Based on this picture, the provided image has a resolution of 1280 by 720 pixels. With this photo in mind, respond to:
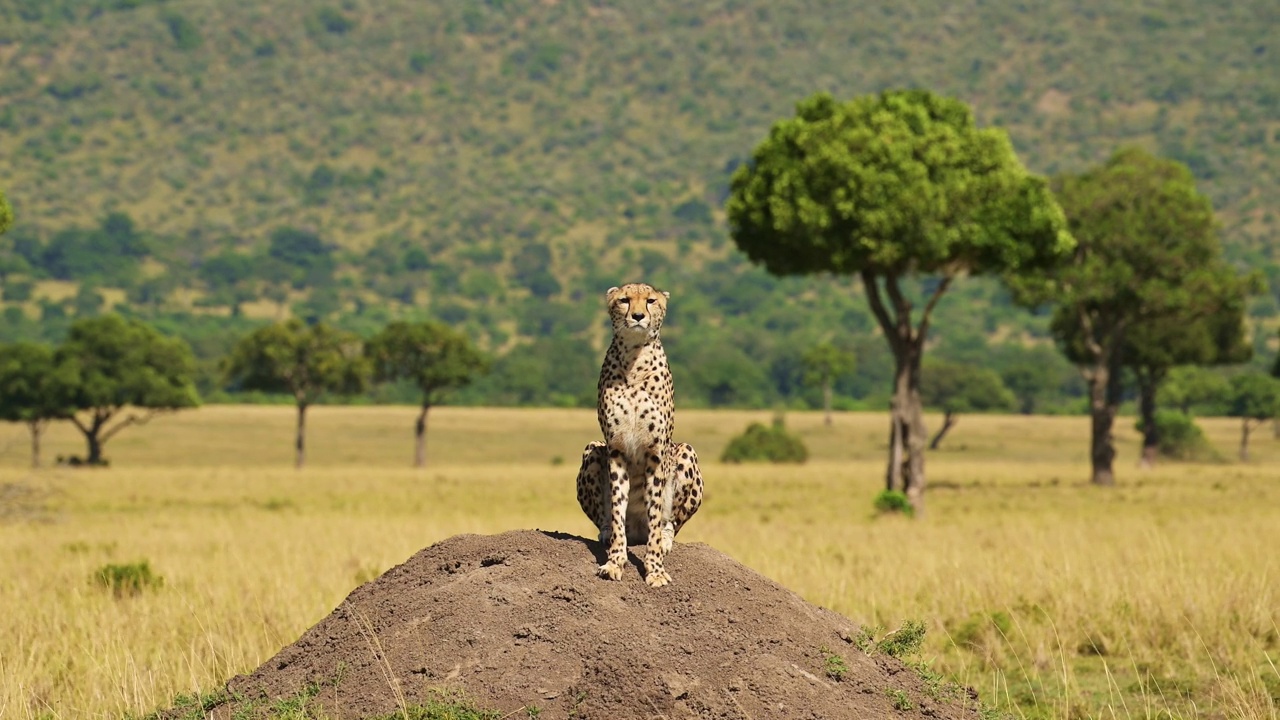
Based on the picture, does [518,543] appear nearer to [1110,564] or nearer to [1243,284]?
[1110,564]

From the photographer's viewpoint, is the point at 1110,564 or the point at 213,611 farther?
the point at 1110,564

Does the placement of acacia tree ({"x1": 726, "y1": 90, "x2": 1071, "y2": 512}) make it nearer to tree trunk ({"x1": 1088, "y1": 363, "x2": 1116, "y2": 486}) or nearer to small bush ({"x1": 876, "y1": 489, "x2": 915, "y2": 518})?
small bush ({"x1": 876, "y1": 489, "x2": 915, "y2": 518})

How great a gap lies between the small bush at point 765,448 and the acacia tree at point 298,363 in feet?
55.3

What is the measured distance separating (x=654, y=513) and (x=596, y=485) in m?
0.55

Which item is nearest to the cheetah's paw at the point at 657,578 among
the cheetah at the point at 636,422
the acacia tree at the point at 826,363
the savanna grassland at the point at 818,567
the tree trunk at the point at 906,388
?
the cheetah at the point at 636,422

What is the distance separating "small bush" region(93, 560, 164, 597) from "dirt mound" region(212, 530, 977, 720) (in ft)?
22.2

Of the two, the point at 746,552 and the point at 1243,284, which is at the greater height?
the point at 1243,284

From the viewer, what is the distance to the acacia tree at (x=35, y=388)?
58094 mm

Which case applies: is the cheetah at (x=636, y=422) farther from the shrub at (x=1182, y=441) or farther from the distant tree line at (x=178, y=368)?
the shrub at (x=1182, y=441)

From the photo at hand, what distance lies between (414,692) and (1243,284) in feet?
121

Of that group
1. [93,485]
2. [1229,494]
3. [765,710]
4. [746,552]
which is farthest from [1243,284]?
[765,710]

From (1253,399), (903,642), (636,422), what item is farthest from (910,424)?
(1253,399)

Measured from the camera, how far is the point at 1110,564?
1603cm

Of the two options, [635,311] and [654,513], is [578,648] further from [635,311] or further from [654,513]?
[635,311]
